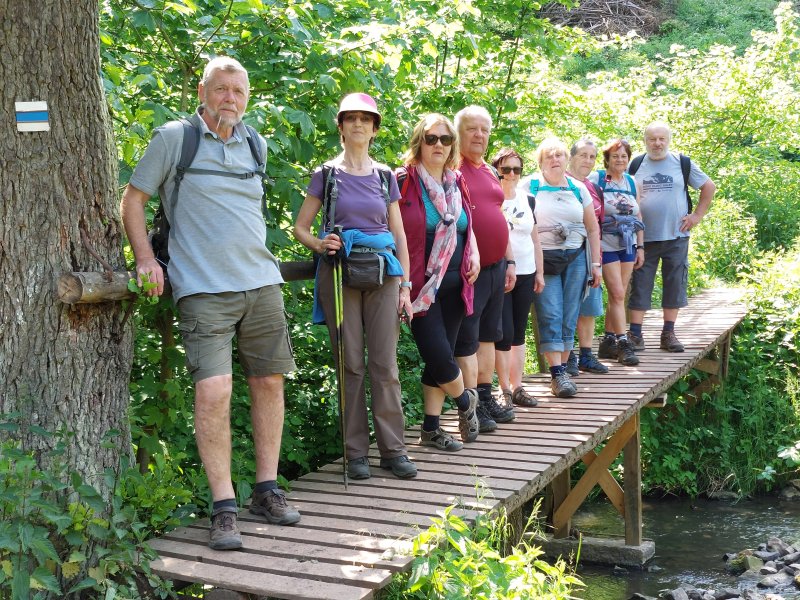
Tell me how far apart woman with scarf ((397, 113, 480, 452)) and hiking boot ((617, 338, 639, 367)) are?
323 centimetres

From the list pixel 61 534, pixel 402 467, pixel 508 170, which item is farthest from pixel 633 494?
pixel 61 534

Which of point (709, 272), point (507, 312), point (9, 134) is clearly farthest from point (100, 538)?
point (709, 272)

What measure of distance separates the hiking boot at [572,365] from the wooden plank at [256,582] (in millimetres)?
4410

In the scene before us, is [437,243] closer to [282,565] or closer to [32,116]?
[282,565]

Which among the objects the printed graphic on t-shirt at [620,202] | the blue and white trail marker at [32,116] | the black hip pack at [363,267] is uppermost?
the blue and white trail marker at [32,116]

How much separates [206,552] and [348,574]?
2.19 feet

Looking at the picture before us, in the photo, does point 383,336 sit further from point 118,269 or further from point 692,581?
point 692,581

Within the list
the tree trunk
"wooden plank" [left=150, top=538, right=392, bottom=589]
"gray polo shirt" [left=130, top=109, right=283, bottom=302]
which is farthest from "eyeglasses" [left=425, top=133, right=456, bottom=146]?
"wooden plank" [left=150, top=538, right=392, bottom=589]


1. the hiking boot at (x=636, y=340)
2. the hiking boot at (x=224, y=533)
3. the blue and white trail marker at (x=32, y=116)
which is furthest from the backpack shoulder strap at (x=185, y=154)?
the hiking boot at (x=636, y=340)

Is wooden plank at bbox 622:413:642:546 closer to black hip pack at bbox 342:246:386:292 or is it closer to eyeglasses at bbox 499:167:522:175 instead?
eyeglasses at bbox 499:167:522:175

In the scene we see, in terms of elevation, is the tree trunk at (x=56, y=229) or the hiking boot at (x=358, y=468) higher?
the tree trunk at (x=56, y=229)

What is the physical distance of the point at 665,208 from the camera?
7969 millimetres

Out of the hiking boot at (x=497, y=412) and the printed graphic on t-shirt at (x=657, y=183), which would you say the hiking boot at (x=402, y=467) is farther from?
the printed graphic on t-shirt at (x=657, y=183)

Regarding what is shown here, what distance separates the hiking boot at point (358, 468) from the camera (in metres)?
4.93
